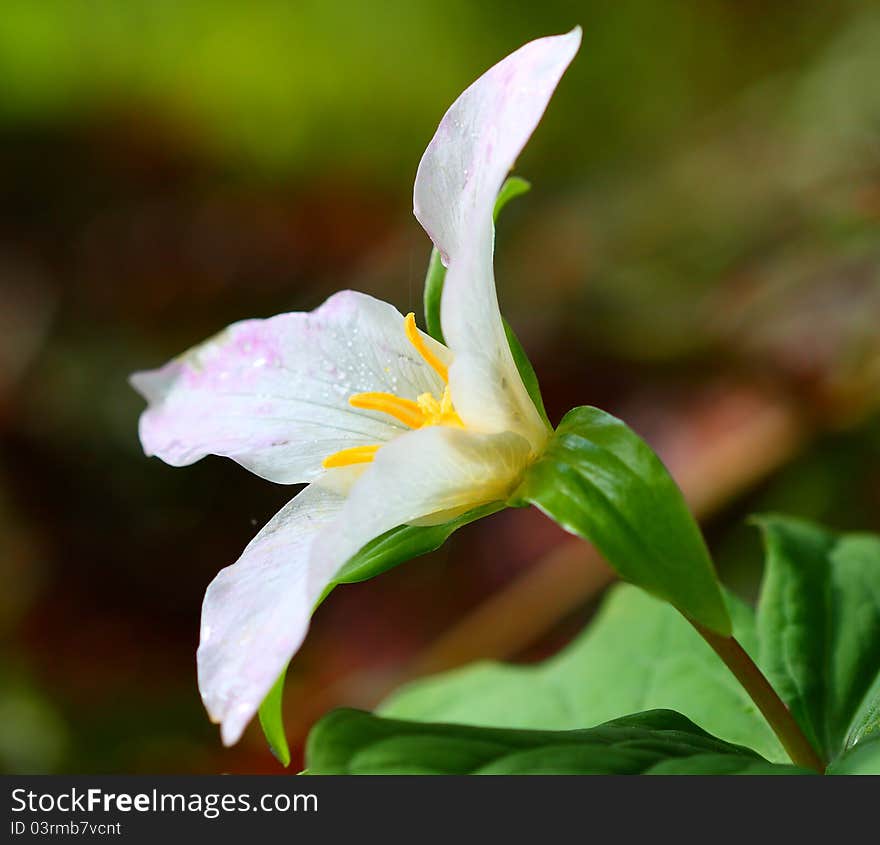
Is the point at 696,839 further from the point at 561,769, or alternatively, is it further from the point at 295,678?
the point at 295,678

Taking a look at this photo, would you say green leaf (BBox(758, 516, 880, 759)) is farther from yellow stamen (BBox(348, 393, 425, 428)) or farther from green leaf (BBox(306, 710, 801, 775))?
yellow stamen (BBox(348, 393, 425, 428))

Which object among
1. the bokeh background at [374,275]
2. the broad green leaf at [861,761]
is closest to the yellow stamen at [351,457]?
the broad green leaf at [861,761]

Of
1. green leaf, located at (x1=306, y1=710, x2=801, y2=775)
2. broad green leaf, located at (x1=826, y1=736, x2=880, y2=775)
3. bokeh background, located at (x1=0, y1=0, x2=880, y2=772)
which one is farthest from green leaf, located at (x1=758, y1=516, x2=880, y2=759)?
bokeh background, located at (x1=0, y1=0, x2=880, y2=772)

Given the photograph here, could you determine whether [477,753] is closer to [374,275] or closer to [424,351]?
[424,351]

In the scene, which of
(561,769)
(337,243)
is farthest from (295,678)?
(561,769)

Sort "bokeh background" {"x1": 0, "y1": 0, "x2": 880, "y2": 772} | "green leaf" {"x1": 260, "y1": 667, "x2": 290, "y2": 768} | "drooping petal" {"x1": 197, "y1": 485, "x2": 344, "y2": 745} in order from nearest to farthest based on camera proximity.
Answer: "drooping petal" {"x1": 197, "y1": 485, "x2": 344, "y2": 745} → "green leaf" {"x1": 260, "y1": 667, "x2": 290, "y2": 768} → "bokeh background" {"x1": 0, "y1": 0, "x2": 880, "y2": 772}

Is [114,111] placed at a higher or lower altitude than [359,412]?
higher
